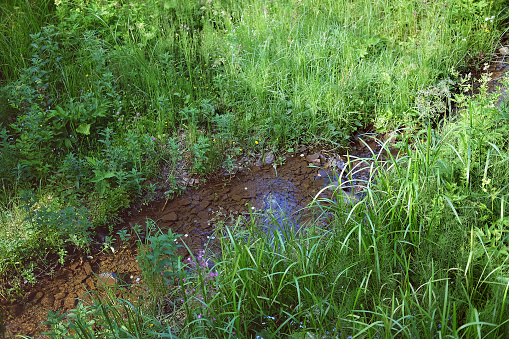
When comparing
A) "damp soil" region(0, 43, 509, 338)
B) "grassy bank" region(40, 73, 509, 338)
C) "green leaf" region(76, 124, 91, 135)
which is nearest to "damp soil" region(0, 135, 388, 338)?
"damp soil" region(0, 43, 509, 338)

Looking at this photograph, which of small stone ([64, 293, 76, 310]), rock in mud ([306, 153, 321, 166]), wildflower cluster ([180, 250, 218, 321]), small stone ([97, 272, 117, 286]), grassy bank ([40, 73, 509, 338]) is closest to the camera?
grassy bank ([40, 73, 509, 338])

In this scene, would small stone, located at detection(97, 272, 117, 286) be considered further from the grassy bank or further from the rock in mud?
the rock in mud

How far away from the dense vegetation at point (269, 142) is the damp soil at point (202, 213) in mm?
164

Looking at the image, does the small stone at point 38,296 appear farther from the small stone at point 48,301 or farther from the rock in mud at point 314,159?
the rock in mud at point 314,159

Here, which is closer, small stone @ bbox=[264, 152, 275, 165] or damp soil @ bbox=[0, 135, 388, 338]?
damp soil @ bbox=[0, 135, 388, 338]

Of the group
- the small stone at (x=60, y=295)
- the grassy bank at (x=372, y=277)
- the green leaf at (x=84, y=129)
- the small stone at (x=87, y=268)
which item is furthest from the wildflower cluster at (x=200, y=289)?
the green leaf at (x=84, y=129)

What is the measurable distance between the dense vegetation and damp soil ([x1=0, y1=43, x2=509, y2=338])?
Answer: 6.4 inches

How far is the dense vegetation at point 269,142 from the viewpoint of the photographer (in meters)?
2.24

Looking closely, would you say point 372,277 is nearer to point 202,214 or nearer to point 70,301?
point 202,214

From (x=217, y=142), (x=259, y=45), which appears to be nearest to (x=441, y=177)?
(x=217, y=142)

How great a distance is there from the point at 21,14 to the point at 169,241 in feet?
12.7

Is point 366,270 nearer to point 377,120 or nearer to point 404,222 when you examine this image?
point 404,222

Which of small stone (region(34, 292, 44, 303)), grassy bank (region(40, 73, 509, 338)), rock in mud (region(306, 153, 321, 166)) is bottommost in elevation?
small stone (region(34, 292, 44, 303))

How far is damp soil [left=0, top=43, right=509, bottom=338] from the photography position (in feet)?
9.09
